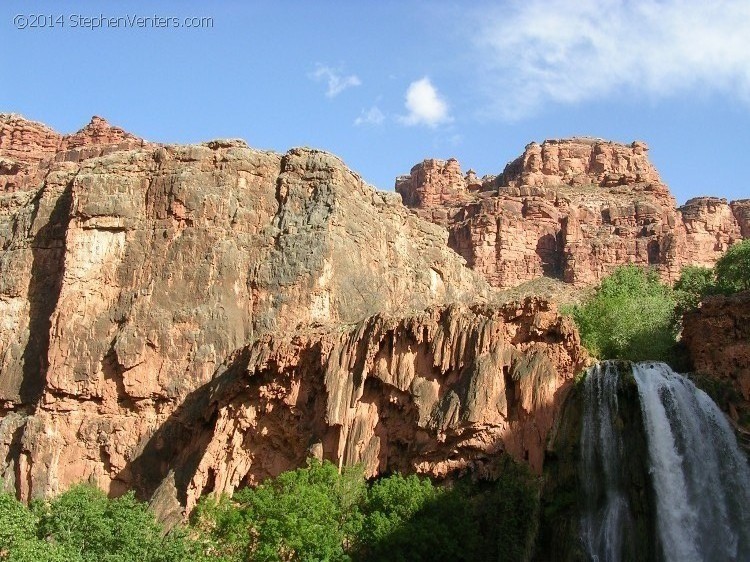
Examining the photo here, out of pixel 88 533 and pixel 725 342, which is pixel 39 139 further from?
pixel 725 342

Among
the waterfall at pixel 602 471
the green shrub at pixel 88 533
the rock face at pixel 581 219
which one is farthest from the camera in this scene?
the rock face at pixel 581 219

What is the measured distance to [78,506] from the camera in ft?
109

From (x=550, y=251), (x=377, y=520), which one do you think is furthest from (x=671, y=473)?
(x=550, y=251)

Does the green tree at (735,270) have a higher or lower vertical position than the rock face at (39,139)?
lower

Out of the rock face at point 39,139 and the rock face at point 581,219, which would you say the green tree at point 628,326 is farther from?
the rock face at point 39,139

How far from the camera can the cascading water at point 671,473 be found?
102ft

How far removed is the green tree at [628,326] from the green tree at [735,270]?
159 inches

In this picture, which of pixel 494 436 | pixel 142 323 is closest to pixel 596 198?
pixel 142 323

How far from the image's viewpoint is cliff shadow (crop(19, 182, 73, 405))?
169ft

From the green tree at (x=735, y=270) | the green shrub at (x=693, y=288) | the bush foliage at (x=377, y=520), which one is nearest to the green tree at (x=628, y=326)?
the green shrub at (x=693, y=288)

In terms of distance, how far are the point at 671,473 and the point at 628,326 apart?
1894 centimetres

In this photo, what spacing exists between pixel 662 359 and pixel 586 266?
54864 millimetres

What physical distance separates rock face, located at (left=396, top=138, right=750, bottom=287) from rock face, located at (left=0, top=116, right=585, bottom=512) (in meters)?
39.0

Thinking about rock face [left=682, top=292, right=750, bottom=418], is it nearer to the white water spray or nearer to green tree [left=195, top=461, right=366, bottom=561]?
the white water spray
